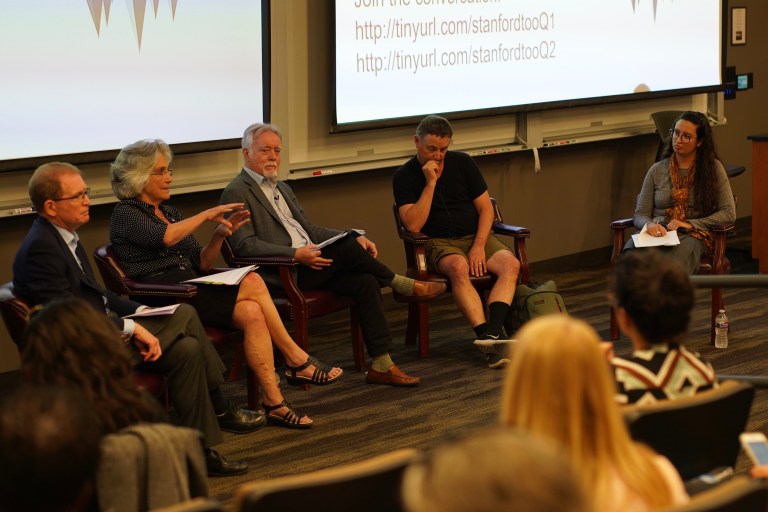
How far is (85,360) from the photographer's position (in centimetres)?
261

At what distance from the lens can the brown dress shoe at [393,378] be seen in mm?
5059

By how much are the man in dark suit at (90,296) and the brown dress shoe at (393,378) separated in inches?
45.7

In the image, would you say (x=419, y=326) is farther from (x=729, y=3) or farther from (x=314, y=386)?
(x=729, y=3)

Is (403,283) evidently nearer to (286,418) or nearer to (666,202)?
(286,418)

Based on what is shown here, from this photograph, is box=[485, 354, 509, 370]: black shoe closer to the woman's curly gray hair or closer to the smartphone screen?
the woman's curly gray hair

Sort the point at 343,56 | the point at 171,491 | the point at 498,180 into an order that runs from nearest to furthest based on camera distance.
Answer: the point at 171,491 < the point at 343,56 < the point at 498,180

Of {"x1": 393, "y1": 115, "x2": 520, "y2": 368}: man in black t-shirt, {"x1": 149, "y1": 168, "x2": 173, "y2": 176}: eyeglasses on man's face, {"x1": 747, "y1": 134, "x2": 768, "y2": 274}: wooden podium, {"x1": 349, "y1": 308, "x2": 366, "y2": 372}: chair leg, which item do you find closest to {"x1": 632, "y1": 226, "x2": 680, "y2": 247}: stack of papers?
{"x1": 393, "y1": 115, "x2": 520, "y2": 368}: man in black t-shirt

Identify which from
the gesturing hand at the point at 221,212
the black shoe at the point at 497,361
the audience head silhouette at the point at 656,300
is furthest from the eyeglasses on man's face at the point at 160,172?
the audience head silhouette at the point at 656,300

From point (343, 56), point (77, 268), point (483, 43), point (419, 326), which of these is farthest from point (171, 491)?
point (483, 43)

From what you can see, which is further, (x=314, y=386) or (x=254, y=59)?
(x=254, y=59)

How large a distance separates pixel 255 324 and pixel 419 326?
136 cm

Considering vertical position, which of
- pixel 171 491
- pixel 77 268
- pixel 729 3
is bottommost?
pixel 171 491

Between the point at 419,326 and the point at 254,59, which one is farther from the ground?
the point at 254,59

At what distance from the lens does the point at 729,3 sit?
8.67 m
